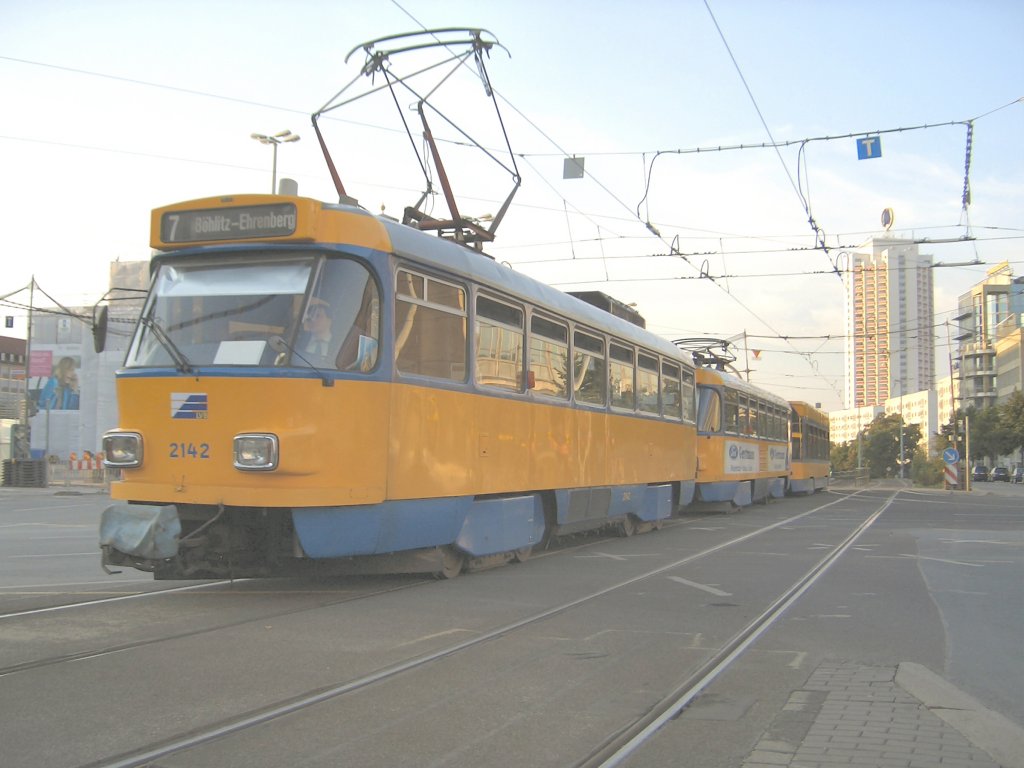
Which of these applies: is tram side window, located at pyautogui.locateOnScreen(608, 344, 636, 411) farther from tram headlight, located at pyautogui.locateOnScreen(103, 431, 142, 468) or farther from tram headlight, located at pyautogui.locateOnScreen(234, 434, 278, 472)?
tram headlight, located at pyautogui.locateOnScreen(103, 431, 142, 468)

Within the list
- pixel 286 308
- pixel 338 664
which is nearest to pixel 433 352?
pixel 286 308

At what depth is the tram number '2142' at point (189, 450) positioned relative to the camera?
317 inches

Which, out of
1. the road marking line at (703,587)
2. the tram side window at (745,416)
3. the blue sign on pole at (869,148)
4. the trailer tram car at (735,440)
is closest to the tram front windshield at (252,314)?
the road marking line at (703,587)

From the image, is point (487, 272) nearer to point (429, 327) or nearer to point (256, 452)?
point (429, 327)

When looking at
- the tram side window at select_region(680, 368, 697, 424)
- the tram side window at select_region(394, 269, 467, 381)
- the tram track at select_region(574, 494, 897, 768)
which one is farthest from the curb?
the tram side window at select_region(680, 368, 697, 424)

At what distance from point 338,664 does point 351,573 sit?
2.93 m

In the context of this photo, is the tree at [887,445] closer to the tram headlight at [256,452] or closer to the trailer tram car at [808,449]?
the trailer tram car at [808,449]

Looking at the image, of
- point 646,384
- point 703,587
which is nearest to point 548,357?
point 703,587

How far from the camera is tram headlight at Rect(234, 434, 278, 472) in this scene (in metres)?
7.85

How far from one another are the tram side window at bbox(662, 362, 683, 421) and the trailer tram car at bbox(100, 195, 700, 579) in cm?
800

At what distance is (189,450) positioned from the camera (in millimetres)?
8094

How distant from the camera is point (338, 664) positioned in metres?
6.17

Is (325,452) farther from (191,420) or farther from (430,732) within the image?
(430,732)

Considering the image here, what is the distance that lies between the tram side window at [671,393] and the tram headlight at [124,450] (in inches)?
426
